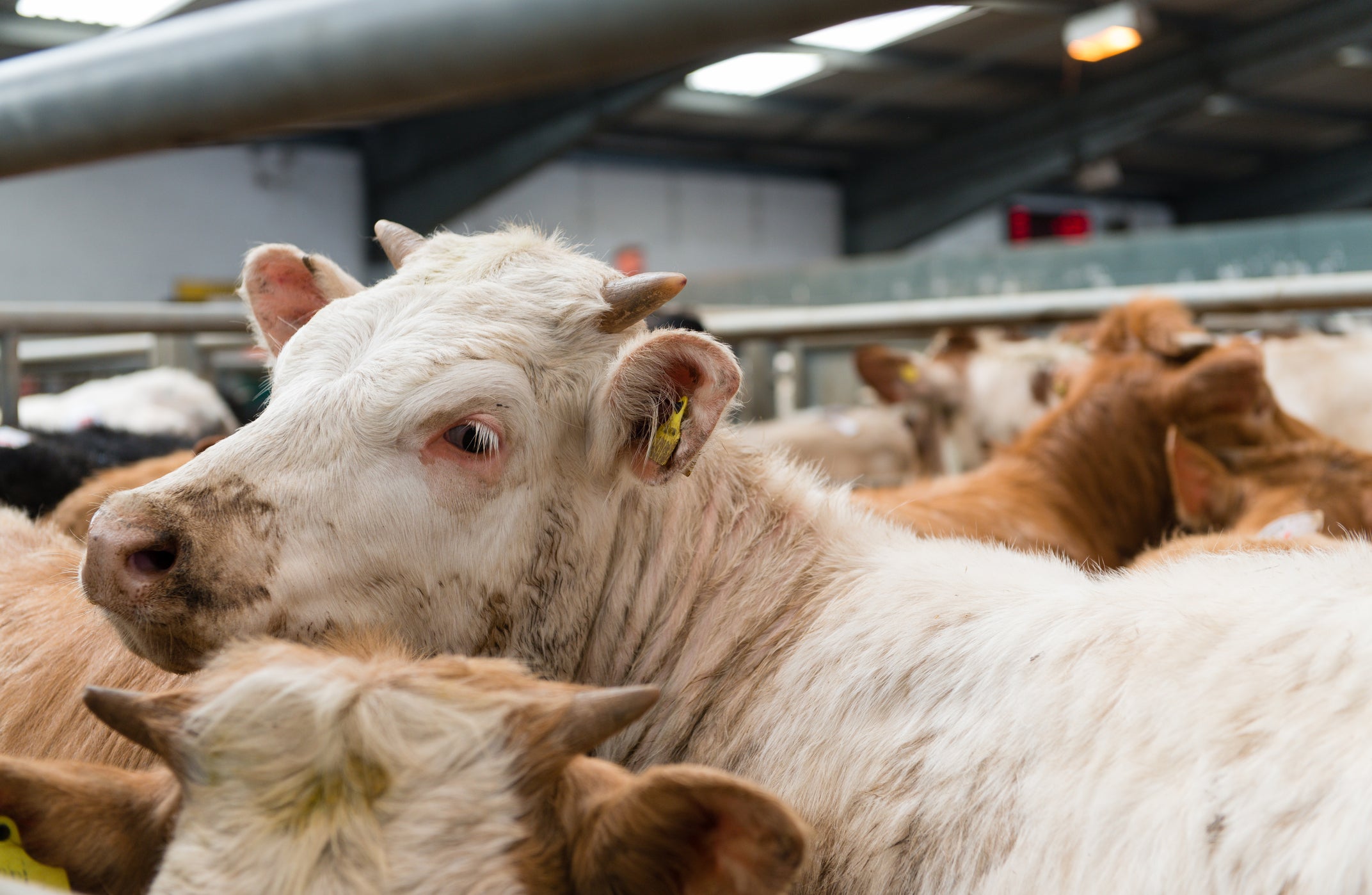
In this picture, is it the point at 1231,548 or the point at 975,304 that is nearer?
the point at 1231,548

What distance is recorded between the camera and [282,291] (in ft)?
7.41

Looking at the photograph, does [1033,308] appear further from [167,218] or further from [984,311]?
[167,218]

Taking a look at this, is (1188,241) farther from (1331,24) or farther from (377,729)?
(377,729)

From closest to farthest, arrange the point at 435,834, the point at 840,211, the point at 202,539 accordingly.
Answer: the point at 435,834
the point at 202,539
the point at 840,211

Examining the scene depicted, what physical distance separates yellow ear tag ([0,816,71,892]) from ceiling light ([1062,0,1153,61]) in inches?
411

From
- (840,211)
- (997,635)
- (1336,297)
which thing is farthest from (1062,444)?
(840,211)

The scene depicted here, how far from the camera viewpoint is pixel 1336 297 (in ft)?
13.3

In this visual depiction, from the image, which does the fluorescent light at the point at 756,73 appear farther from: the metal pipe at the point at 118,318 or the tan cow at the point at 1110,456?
the tan cow at the point at 1110,456

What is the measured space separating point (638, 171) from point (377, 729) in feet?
60.3

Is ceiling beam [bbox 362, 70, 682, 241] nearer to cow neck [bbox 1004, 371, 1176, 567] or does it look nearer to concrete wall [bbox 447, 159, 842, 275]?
concrete wall [bbox 447, 159, 842, 275]

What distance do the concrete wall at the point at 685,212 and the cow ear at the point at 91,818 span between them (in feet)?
52.0

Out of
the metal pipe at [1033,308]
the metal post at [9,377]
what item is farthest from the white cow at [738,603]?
the metal pipe at [1033,308]

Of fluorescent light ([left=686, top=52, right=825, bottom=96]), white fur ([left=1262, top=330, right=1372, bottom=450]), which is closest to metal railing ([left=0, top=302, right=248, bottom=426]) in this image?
white fur ([left=1262, top=330, right=1372, bottom=450])

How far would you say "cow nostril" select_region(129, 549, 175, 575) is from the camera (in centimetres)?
148
